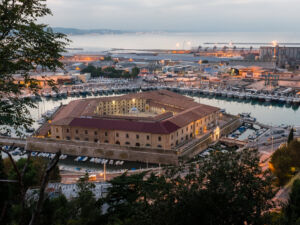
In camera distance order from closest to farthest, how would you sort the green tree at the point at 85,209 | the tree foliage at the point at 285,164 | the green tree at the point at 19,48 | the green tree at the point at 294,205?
the green tree at the point at 19,48
the green tree at the point at 85,209
the green tree at the point at 294,205
the tree foliage at the point at 285,164

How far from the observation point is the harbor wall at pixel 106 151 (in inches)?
629

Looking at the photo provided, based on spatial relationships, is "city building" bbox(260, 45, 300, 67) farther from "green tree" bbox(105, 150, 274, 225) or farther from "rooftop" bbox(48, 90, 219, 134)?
"green tree" bbox(105, 150, 274, 225)

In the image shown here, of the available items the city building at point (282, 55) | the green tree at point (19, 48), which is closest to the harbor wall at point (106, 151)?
the green tree at point (19, 48)

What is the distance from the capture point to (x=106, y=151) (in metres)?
17.0

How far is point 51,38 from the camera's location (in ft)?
13.6

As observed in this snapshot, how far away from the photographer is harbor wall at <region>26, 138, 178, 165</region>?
52.4ft

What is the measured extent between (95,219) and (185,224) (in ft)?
9.77

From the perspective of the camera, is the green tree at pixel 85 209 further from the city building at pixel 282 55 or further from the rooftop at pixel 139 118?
the city building at pixel 282 55

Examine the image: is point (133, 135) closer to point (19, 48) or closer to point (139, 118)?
point (139, 118)

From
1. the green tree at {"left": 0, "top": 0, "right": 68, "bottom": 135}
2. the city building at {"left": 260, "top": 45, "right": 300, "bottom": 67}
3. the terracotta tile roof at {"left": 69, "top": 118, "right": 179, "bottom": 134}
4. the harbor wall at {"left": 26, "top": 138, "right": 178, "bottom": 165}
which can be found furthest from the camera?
the city building at {"left": 260, "top": 45, "right": 300, "bottom": 67}

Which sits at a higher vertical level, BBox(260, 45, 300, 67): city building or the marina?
BBox(260, 45, 300, 67): city building

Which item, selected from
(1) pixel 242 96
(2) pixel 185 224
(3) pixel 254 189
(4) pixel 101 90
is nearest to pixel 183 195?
(2) pixel 185 224

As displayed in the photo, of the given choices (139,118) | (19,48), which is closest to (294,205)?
(19,48)

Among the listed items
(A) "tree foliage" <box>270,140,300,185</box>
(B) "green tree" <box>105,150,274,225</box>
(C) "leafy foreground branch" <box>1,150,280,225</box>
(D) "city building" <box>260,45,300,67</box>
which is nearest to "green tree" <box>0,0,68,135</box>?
(C) "leafy foreground branch" <box>1,150,280,225</box>
